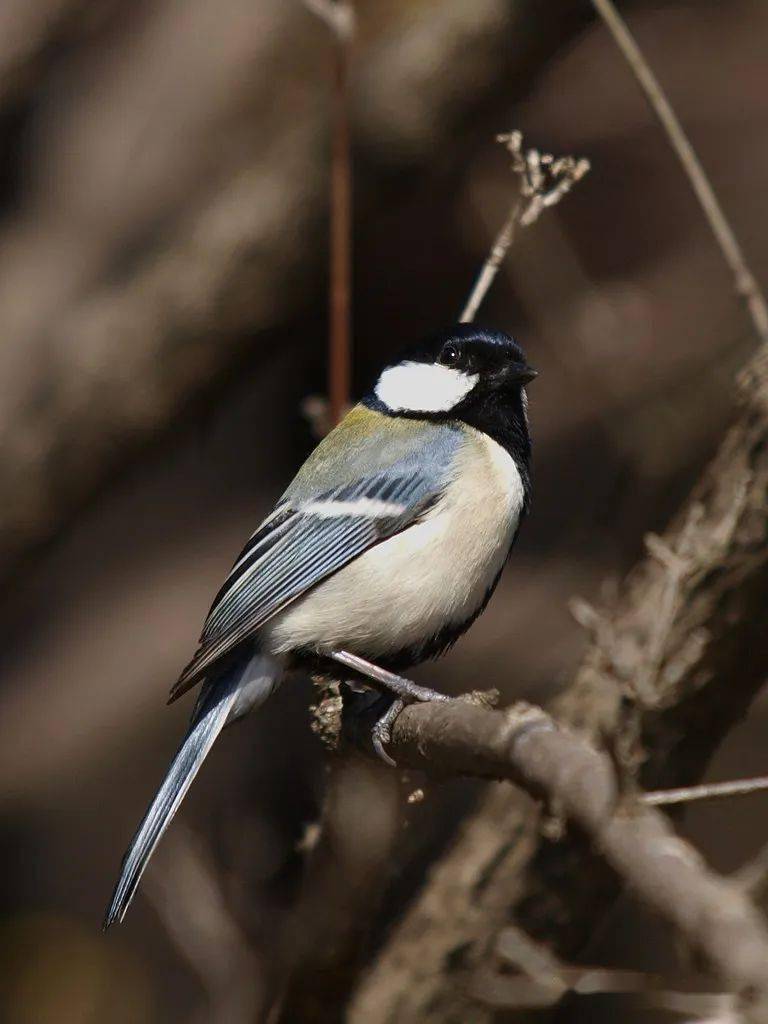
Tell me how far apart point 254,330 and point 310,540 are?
5.50 ft

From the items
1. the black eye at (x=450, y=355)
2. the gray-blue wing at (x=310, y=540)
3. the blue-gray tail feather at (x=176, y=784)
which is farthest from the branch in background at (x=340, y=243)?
the blue-gray tail feather at (x=176, y=784)

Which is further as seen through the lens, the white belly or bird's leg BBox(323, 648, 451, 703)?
the white belly

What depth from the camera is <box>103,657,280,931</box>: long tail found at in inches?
101

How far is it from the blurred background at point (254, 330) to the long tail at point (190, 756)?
1249 mm

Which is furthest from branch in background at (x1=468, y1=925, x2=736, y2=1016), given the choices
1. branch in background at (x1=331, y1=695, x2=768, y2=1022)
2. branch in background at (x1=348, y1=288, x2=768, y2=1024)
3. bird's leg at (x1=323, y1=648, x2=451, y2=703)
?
bird's leg at (x1=323, y1=648, x2=451, y2=703)

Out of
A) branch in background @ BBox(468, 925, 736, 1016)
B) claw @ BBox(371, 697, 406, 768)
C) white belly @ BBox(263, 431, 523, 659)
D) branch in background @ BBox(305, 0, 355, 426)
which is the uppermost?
branch in background @ BBox(305, 0, 355, 426)

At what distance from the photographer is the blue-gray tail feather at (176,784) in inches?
101

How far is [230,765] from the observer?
492cm

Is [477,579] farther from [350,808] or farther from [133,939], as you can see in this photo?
[133,939]

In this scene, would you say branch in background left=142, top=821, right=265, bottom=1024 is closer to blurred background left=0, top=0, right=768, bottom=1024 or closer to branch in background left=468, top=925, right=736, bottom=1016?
branch in background left=468, top=925, right=736, bottom=1016

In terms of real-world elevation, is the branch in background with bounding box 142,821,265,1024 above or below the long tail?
below

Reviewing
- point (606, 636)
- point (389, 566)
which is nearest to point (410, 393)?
point (389, 566)

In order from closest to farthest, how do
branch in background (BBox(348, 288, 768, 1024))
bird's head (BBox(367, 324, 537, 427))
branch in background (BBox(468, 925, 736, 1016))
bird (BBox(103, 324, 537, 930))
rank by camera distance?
branch in background (BBox(468, 925, 736, 1016)) < bird (BBox(103, 324, 537, 930)) < branch in background (BBox(348, 288, 768, 1024)) < bird's head (BBox(367, 324, 537, 427))

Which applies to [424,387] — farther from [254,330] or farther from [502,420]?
[254,330]
